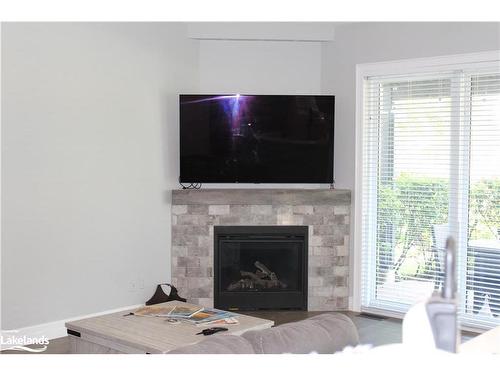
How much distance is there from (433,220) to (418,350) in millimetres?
4291

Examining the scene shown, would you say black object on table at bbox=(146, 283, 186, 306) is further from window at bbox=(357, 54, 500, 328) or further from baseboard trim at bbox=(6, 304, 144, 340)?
window at bbox=(357, 54, 500, 328)

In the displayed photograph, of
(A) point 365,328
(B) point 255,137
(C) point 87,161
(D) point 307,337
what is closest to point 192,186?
(B) point 255,137

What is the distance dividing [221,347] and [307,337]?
33 cm

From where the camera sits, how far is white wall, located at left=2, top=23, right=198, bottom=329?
14.5 ft

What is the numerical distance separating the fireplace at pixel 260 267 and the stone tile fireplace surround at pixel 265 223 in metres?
0.06

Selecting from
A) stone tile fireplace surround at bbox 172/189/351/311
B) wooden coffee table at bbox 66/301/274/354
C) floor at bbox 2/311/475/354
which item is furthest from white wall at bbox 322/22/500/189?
wooden coffee table at bbox 66/301/274/354

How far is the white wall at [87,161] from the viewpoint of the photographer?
4434mm

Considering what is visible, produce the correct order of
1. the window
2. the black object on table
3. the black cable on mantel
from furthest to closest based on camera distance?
the black cable on mantel, the black object on table, the window

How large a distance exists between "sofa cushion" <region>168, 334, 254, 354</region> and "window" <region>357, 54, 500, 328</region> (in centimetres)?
335

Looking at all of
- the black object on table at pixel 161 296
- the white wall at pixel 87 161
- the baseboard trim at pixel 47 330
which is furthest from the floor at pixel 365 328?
the black object on table at pixel 161 296

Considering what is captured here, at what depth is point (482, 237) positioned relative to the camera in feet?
16.1

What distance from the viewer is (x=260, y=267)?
5617 millimetres
